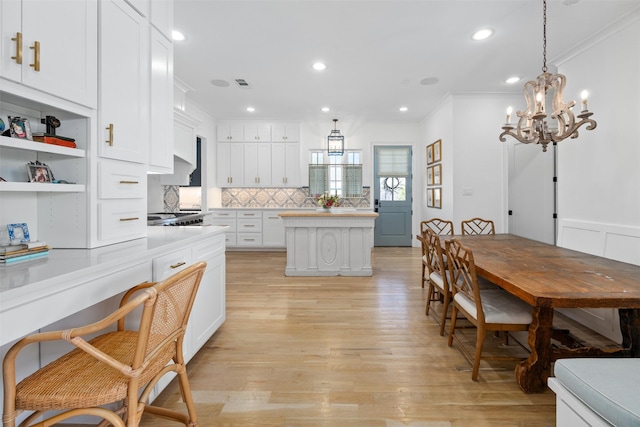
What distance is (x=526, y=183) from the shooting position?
5.08 m

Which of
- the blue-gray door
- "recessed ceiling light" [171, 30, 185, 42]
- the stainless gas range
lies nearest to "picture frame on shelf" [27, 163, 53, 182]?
"recessed ceiling light" [171, 30, 185, 42]

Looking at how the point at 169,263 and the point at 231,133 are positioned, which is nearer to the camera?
the point at 169,263

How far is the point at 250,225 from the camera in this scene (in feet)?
21.5

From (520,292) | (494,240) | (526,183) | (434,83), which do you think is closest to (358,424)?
(520,292)

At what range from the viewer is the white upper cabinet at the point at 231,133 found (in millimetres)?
6707

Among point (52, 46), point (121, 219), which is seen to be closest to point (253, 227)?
point (121, 219)

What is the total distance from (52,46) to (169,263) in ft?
3.77

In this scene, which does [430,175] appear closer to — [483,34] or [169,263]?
[483,34]

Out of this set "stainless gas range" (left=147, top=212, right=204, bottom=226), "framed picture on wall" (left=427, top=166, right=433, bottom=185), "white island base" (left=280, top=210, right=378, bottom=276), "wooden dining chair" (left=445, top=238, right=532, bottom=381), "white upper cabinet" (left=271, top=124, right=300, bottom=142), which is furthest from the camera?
"white upper cabinet" (left=271, top=124, right=300, bottom=142)

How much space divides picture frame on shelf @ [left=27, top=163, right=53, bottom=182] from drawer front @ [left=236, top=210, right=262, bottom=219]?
5.04 metres

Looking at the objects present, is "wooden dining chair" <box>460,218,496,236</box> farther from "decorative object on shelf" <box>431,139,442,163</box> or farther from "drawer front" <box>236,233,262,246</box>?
"drawer front" <box>236,233,262,246</box>

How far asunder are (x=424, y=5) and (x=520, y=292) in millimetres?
2515

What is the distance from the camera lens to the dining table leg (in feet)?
5.74

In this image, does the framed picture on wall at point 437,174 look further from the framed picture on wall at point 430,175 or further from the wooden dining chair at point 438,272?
the wooden dining chair at point 438,272
